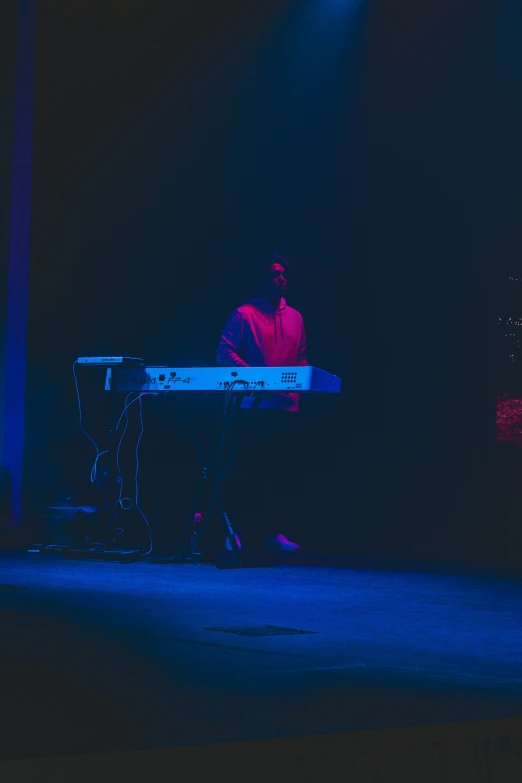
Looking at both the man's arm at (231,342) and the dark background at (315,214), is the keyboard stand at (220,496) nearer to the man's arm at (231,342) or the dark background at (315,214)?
the man's arm at (231,342)

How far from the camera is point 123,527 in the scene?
595cm

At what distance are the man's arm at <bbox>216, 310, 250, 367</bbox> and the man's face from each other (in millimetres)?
191

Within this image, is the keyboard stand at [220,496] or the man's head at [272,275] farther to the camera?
the man's head at [272,275]

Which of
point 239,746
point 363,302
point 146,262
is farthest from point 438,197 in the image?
point 239,746

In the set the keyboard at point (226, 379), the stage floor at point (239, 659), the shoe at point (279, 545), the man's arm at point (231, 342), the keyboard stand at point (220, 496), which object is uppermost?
the man's arm at point (231, 342)

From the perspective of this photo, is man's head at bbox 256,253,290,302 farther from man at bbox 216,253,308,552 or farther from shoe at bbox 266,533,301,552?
shoe at bbox 266,533,301,552

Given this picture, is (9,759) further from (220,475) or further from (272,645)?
(220,475)

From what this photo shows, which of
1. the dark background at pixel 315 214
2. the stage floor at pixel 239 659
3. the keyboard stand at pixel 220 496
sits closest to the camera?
the stage floor at pixel 239 659

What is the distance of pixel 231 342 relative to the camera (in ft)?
17.5

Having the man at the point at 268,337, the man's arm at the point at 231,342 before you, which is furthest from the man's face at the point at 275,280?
the man's arm at the point at 231,342

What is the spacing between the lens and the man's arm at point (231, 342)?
5.29 meters

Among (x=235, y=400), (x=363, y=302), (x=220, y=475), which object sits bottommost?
(x=220, y=475)

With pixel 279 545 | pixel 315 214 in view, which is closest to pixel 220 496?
pixel 279 545

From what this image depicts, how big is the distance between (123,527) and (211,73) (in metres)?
2.80
